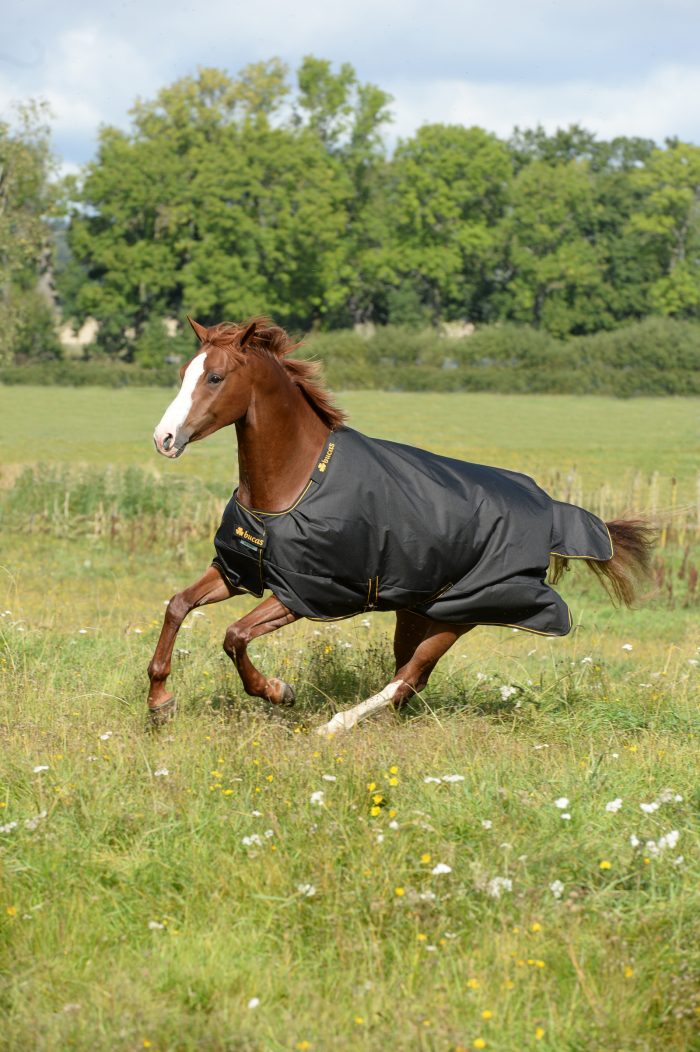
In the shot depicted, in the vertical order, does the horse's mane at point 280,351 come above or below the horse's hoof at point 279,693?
above

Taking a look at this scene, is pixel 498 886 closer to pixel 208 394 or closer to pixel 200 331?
pixel 208 394

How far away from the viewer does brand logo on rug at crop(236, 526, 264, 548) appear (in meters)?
6.14

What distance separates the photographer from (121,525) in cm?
1758

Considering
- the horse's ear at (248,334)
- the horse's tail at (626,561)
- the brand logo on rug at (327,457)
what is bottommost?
the horse's tail at (626,561)

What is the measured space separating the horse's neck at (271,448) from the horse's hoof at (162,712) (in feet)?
3.61

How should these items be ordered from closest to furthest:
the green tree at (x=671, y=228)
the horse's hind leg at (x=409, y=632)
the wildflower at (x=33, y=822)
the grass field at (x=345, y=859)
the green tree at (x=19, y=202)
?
the grass field at (x=345, y=859) < the wildflower at (x=33, y=822) < the horse's hind leg at (x=409, y=632) < the green tree at (x=19, y=202) < the green tree at (x=671, y=228)

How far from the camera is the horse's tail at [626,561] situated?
7.39 m

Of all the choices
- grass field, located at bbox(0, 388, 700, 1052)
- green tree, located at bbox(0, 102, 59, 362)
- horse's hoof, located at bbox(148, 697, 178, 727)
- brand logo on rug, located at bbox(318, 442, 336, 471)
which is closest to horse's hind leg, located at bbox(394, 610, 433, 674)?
grass field, located at bbox(0, 388, 700, 1052)

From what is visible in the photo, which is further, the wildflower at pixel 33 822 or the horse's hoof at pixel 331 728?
the horse's hoof at pixel 331 728

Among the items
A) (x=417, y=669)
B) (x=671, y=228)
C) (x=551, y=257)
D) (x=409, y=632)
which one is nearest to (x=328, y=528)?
(x=417, y=669)

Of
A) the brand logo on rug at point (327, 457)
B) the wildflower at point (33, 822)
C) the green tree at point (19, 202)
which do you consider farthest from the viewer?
the green tree at point (19, 202)

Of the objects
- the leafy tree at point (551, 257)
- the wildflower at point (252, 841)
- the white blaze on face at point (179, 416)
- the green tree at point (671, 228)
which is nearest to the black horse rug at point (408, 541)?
the white blaze on face at point (179, 416)

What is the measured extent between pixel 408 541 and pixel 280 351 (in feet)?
3.98

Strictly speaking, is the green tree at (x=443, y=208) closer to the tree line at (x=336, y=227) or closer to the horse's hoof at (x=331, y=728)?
the tree line at (x=336, y=227)
